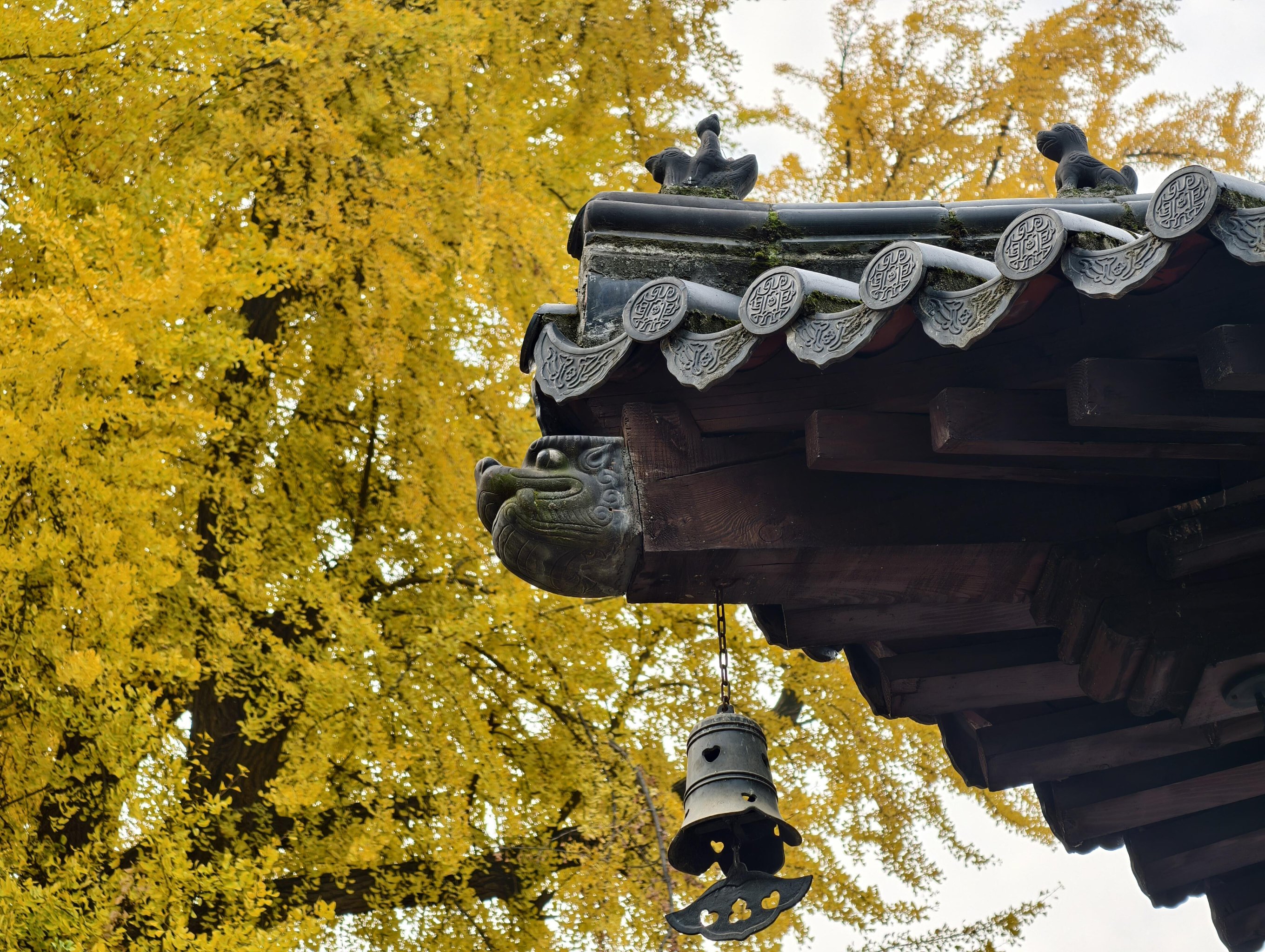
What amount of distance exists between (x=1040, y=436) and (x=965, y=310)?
1.10 ft

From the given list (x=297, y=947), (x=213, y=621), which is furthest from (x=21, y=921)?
(x=213, y=621)

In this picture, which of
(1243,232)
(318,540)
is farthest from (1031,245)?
(318,540)

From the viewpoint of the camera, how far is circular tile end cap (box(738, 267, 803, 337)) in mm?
1948

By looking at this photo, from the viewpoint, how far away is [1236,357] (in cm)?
181

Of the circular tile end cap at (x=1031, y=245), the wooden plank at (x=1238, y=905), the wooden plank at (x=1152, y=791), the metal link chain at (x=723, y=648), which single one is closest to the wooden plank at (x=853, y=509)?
the metal link chain at (x=723, y=648)

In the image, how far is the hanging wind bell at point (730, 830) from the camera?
7.52ft

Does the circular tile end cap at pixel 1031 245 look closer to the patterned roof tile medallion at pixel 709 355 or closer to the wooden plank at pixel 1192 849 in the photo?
the patterned roof tile medallion at pixel 709 355

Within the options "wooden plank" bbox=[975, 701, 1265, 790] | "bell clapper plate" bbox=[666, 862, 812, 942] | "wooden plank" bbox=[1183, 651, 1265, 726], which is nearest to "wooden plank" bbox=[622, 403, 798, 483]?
"bell clapper plate" bbox=[666, 862, 812, 942]

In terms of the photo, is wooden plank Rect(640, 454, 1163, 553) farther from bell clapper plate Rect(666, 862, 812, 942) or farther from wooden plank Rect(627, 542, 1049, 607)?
bell clapper plate Rect(666, 862, 812, 942)

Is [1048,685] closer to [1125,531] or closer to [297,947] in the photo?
[1125,531]

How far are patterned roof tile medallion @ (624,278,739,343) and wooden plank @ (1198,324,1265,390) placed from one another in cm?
73

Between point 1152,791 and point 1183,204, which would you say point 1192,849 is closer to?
point 1152,791

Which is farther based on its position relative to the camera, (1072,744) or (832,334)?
(1072,744)

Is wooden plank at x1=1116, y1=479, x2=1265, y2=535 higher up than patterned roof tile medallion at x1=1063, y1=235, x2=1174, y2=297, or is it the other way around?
patterned roof tile medallion at x1=1063, y1=235, x2=1174, y2=297
